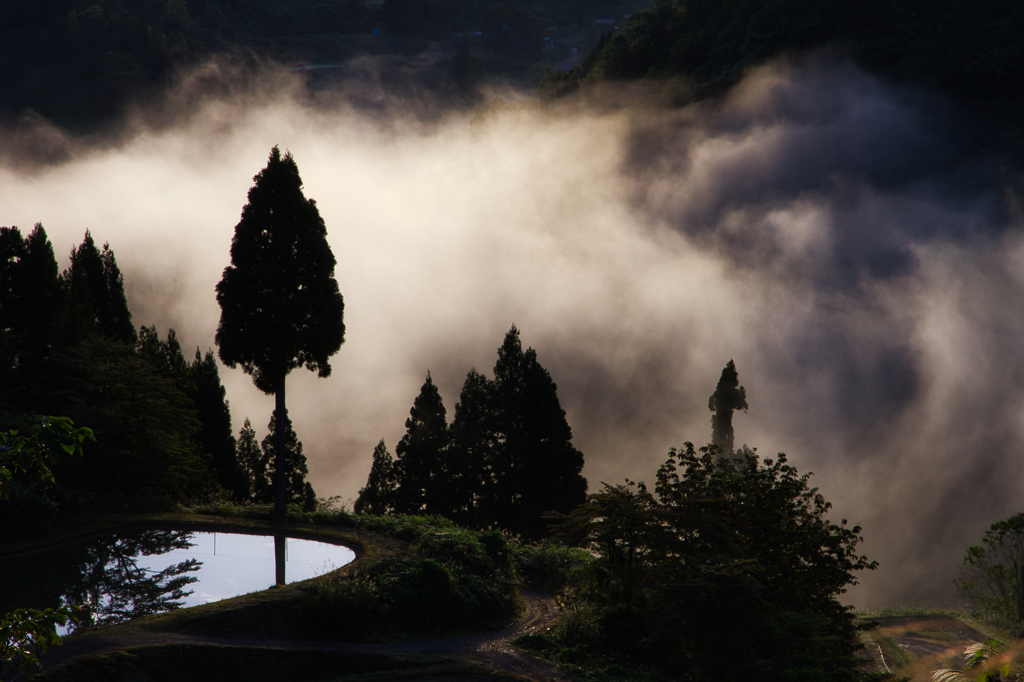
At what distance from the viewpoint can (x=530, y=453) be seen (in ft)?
116

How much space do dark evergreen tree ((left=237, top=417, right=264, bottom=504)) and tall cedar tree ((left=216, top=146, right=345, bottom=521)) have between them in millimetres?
17328

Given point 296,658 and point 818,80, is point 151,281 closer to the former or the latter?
point 818,80

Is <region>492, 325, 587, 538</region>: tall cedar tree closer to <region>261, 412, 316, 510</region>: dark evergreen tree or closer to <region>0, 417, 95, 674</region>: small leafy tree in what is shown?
<region>261, 412, 316, 510</region>: dark evergreen tree

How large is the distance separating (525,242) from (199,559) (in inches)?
5944

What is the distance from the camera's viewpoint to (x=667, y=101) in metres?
131

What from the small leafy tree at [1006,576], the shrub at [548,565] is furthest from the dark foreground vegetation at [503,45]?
the shrub at [548,565]

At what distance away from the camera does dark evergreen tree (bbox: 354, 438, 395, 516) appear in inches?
1484

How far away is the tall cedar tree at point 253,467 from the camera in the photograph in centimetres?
4219

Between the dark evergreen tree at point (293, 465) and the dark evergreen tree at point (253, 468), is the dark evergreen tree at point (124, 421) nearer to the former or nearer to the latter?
the dark evergreen tree at point (293, 465)

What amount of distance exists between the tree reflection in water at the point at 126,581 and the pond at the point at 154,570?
20mm

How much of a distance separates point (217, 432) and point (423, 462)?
1164cm

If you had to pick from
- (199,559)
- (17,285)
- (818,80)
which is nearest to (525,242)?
(818,80)

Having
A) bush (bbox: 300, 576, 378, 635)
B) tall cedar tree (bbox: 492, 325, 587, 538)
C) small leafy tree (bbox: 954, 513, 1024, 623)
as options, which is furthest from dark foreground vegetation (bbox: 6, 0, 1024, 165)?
bush (bbox: 300, 576, 378, 635)

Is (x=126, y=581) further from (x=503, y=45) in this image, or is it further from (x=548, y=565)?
(x=503, y=45)
